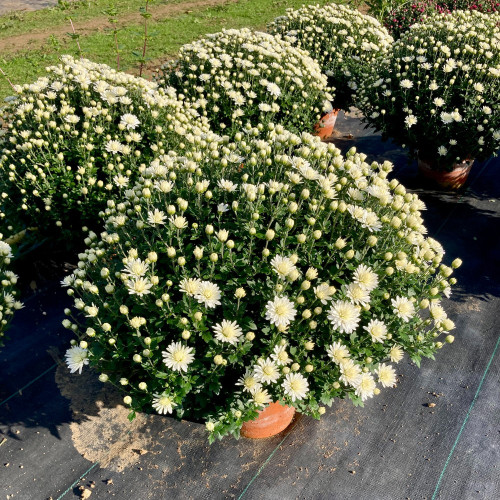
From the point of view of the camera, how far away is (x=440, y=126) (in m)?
5.12

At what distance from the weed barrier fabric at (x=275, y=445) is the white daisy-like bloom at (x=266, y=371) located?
1077 millimetres

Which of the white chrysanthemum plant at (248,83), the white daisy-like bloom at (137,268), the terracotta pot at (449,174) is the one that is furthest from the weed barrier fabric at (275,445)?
the white chrysanthemum plant at (248,83)

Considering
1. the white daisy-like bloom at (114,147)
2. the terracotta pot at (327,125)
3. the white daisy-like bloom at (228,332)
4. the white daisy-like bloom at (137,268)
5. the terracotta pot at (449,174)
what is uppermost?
the white daisy-like bloom at (114,147)

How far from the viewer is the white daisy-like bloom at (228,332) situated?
7.82ft

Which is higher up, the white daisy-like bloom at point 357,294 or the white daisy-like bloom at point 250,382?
the white daisy-like bloom at point 357,294

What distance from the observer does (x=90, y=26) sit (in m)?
12.9

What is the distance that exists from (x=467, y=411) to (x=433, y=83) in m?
3.61

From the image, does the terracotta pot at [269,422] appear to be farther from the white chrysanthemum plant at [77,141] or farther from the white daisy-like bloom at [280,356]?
the white chrysanthemum plant at [77,141]

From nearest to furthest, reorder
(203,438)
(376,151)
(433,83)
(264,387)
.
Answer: (264,387), (203,438), (433,83), (376,151)

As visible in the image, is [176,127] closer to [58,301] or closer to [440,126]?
[58,301]

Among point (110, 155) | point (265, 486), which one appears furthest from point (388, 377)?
point (110, 155)

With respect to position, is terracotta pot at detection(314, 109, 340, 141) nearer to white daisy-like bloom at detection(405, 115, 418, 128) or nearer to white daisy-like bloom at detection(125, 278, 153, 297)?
white daisy-like bloom at detection(405, 115, 418, 128)

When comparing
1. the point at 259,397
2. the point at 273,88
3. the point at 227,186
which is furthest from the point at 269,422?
the point at 273,88

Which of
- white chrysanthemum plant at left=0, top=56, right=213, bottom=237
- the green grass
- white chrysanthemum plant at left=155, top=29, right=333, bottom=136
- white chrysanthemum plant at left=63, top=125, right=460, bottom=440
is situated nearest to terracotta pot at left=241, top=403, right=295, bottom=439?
white chrysanthemum plant at left=63, top=125, right=460, bottom=440
